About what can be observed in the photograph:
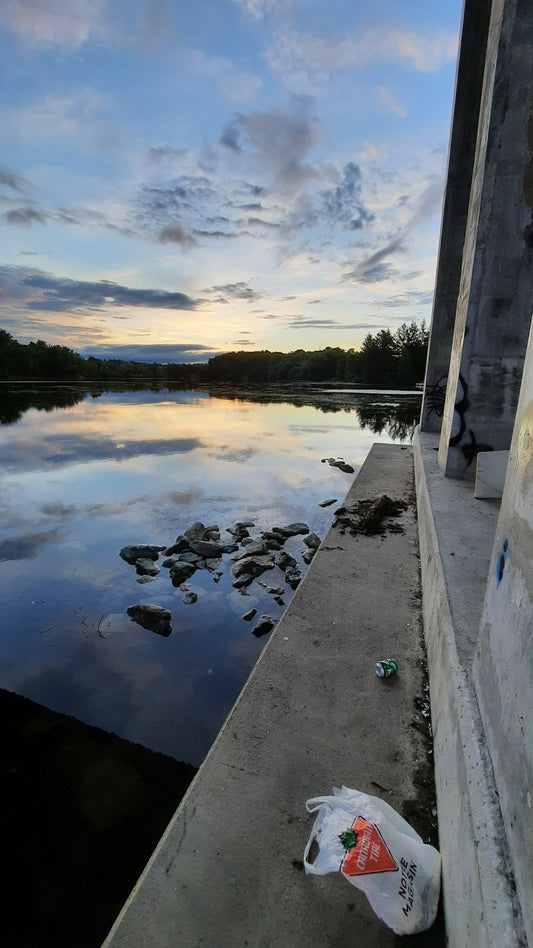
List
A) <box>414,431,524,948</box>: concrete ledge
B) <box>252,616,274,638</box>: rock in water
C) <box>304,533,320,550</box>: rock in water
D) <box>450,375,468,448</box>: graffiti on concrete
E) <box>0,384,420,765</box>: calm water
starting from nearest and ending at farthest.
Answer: <box>414,431,524,948</box>: concrete ledge, <box>0,384,420,765</box>: calm water, <box>252,616,274,638</box>: rock in water, <box>450,375,468,448</box>: graffiti on concrete, <box>304,533,320,550</box>: rock in water

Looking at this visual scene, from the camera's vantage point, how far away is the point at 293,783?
2.27m

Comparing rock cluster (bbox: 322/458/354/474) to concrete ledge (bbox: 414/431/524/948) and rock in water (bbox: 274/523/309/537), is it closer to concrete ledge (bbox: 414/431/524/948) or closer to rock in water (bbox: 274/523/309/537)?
rock in water (bbox: 274/523/309/537)

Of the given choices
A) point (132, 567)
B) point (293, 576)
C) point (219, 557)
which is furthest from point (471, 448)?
point (132, 567)

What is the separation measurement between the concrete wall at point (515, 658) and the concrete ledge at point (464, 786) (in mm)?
56

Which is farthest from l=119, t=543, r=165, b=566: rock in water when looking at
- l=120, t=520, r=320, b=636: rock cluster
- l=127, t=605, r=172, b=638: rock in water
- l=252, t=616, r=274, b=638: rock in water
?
l=252, t=616, r=274, b=638: rock in water

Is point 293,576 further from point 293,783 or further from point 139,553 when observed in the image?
point 293,783

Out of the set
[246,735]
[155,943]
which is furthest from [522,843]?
[246,735]

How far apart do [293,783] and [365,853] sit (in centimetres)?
65

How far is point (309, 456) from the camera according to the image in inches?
569

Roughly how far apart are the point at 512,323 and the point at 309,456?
9.10 meters

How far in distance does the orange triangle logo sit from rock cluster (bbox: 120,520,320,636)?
3.25 meters

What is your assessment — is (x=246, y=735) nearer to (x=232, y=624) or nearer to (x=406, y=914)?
(x=406, y=914)

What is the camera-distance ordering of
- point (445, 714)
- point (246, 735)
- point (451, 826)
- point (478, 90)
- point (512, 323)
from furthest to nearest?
point (478, 90), point (512, 323), point (246, 735), point (445, 714), point (451, 826)

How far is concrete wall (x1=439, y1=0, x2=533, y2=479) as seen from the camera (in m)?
4.90
